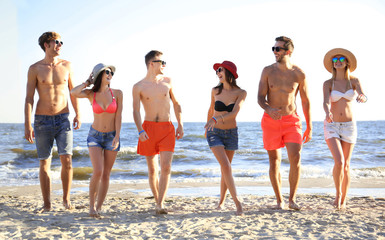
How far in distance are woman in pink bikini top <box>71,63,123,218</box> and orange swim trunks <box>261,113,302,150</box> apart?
2038 millimetres

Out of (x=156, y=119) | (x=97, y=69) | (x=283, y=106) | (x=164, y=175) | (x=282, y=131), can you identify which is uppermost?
(x=97, y=69)

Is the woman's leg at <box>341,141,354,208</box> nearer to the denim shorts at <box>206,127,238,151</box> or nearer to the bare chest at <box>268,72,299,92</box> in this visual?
the bare chest at <box>268,72,299,92</box>

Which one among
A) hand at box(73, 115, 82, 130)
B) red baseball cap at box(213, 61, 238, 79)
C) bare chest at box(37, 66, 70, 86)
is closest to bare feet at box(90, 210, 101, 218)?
hand at box(73, 115, 82, 130)

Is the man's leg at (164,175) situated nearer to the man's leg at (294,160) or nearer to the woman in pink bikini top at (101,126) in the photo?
the woman in pink bikini top at (101,126)

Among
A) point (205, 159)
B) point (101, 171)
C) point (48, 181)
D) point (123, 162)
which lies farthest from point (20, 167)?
point (101, 171)

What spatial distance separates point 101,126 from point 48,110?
991mm

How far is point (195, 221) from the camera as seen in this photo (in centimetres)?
498

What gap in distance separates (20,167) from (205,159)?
6.88m

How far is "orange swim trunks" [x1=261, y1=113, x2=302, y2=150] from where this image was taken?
17.5 ft

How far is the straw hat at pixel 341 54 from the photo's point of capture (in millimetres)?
5699

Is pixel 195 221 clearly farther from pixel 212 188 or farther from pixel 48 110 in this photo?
pixel 212 188

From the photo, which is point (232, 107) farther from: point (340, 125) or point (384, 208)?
point (384, 208)

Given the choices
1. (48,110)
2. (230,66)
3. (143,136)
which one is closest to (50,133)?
(48,110)

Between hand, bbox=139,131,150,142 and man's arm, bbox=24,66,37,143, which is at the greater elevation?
man's arm, bbox=24,66,37,143
